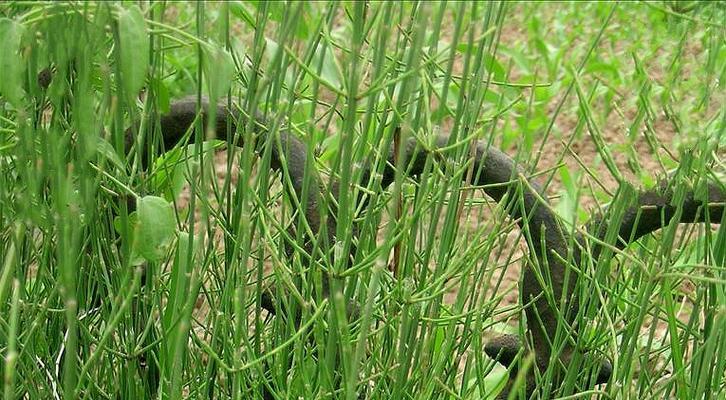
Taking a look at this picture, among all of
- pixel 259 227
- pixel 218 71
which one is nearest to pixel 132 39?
pixel 218 71

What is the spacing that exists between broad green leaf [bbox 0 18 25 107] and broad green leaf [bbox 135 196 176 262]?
0.11m

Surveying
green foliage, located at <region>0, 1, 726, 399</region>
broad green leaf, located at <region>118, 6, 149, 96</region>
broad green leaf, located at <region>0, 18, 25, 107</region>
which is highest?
broad green leaf, located at <region>118, 6, 149, 96</region>

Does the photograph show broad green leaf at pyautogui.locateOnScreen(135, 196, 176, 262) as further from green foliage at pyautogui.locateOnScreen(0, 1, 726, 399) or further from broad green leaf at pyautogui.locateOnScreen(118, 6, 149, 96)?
broad green leaf at pyautogui.locateOnScreen(118, 6, 149, 96)

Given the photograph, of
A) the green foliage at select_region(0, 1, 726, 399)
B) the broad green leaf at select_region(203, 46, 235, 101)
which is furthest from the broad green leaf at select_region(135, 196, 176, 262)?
the broad green leaf at select_region(203, 46, 235, 101)

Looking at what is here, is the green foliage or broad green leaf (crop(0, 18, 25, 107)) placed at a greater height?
broad green leaf (crop(0, 18, 25, 107))

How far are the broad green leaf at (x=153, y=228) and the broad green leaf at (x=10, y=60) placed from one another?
0.11 metres

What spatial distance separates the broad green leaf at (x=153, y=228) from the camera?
0.68m

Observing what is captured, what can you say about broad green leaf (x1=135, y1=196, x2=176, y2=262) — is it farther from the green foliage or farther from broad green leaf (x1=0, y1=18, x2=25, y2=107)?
broad green leaf (x1=0, y1=18, x2=25, y2=107)

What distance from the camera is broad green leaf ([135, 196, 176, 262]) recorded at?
68 cm

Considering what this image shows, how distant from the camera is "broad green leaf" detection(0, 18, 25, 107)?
609 mm

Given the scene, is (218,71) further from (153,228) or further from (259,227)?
(259,227)

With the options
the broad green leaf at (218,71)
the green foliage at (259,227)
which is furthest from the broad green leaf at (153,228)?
the broad green leaf at (218,71)

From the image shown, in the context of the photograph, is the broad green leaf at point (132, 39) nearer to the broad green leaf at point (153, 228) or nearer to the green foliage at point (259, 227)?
the green foliage at point (259, 227)

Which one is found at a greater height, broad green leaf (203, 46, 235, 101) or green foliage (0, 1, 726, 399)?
broad green leaf (203, 46, 235, 101)
